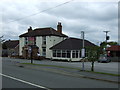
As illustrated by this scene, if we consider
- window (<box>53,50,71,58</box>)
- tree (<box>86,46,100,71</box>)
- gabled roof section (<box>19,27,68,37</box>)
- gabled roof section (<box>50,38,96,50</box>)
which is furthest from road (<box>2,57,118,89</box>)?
gabled roof section (<box>19,27,68,37</box>)

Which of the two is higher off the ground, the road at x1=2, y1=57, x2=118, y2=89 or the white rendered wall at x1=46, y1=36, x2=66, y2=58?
the white rendered wall at x1=46, y1=36, x2=66, y2=58

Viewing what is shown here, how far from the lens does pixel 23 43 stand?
47.2 m

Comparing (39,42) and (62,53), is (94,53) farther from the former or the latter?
(39,42)

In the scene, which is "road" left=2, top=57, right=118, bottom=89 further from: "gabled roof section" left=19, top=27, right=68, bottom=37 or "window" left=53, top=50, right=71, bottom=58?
"gabled roof section" left=19, top=27, right=68, bottom=37

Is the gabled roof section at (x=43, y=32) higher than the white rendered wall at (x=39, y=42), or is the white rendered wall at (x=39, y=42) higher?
the gabled roof section at (x=43, y=32)

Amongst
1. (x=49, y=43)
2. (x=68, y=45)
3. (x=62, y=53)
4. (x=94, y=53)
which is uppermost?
(x=49, y=43)

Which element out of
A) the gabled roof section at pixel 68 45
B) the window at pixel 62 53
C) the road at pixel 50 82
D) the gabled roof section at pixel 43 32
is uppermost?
the gabled roof section at pixel 43 32

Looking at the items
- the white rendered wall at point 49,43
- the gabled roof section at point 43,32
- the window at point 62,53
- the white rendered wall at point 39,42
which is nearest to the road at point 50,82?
the window at point 62,53

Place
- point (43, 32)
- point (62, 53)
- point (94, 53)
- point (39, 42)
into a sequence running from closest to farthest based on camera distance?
point (94, 53) → point (62, 53) → point (39, 42) → point (43, 32)

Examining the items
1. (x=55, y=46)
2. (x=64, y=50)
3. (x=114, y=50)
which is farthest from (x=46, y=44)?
(x=114, y=50)

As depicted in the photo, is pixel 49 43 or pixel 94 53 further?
pixel 49 43

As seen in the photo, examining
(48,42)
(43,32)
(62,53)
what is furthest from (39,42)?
(62,53)

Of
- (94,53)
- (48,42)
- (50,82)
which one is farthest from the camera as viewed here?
(48,42)

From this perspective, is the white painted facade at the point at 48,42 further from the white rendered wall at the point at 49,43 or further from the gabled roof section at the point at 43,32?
the gabled roof section at the point at 43,32
